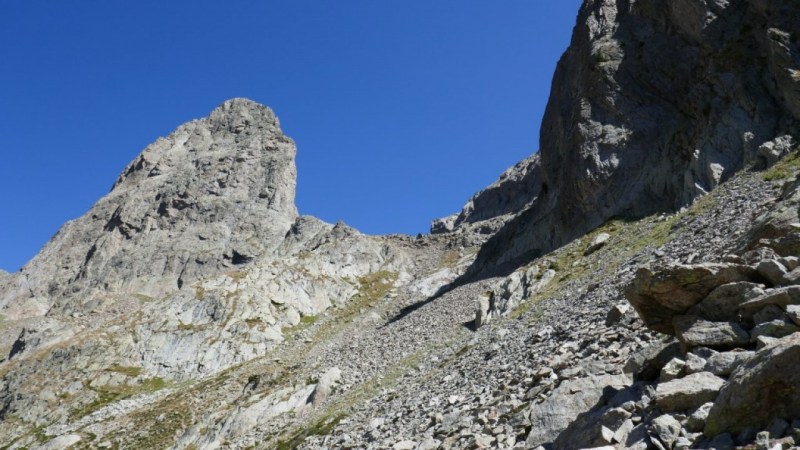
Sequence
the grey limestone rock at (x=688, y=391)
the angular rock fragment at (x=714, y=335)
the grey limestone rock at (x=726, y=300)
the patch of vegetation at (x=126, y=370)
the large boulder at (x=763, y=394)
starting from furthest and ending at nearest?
the patch of vegetation at (x=126, y=370) → the grey limestone rock at (x=726, y=300) → the angular rock fragment at (x=714, y=335) → the grey limestone rock at (x=688, y=391) → the large boulder at (x=763, y=394)

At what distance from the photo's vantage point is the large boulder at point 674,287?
10.1 metres

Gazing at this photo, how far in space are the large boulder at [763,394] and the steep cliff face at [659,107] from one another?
124 feet

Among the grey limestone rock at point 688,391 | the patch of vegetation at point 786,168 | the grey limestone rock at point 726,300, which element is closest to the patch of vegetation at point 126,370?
the patch of vegetation at point 786,168

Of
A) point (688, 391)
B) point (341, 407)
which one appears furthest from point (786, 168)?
point (341, 407)

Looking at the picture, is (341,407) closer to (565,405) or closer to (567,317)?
(567,317)

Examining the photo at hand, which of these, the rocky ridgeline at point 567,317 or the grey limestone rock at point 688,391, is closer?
the grey limestone rock at point 688,391

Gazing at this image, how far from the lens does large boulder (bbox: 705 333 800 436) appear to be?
6512 mm

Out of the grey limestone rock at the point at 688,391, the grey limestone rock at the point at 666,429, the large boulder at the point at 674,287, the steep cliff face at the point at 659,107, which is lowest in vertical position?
the grey limestone rock at the point at 666,429

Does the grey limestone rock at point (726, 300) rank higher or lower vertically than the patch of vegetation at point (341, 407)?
lower

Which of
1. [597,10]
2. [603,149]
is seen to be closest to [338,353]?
[603,149]

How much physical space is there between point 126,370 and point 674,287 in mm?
95273

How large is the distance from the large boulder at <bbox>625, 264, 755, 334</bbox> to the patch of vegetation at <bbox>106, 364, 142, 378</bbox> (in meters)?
92.6

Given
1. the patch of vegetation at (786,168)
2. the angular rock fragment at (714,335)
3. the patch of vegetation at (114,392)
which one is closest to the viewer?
the angular rock fragment at (714,335)

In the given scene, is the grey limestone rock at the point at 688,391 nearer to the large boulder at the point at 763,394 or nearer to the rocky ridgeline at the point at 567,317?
the rocky ridgeline at the point at 567,317
